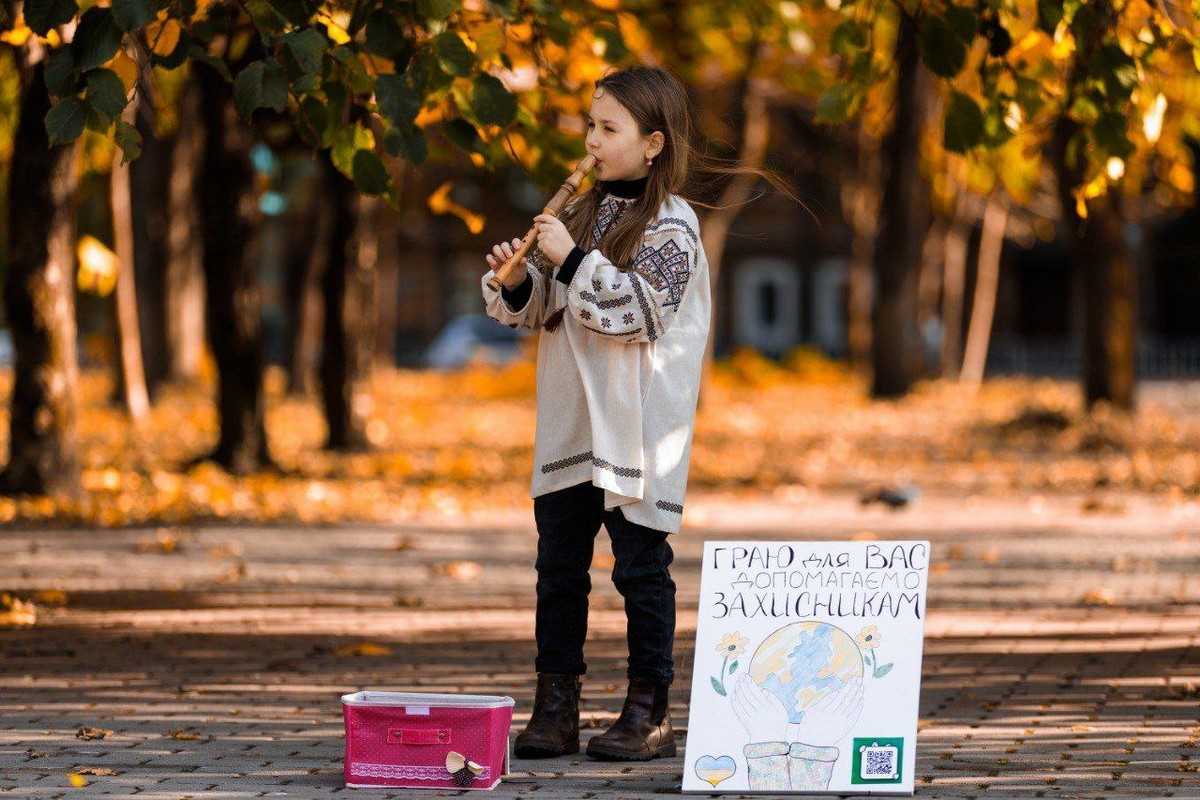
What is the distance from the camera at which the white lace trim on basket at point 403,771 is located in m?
4.85

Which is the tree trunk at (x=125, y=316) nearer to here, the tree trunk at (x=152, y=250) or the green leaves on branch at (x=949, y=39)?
the tree trunk at (x=152, y=250)

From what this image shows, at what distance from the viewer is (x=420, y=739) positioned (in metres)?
4.87

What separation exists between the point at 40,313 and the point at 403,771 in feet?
25.7

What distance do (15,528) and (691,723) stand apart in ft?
24.2

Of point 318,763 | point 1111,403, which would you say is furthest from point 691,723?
point 1111,403

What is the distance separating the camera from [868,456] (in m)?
18.2

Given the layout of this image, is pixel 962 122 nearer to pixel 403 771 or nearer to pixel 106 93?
pixel 106 93

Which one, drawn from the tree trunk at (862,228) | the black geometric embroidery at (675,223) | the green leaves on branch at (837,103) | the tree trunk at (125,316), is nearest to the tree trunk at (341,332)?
the tree trunk at (125,316)

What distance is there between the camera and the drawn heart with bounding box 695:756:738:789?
479 centimetres

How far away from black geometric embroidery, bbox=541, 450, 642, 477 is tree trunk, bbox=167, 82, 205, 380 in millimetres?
21910

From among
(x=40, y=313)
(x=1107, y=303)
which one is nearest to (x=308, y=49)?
(x=40, y=313)

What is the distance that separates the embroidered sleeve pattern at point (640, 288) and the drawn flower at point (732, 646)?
840 millimetres

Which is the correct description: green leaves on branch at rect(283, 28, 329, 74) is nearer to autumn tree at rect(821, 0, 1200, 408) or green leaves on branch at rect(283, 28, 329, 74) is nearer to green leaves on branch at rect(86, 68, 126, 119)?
green leaves on branch at rect(86, 68, 126, 119)

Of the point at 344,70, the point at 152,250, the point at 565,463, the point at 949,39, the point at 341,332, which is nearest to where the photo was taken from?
the point at 565,463
